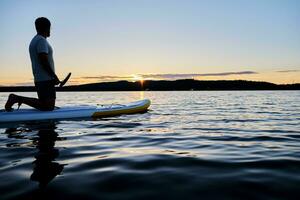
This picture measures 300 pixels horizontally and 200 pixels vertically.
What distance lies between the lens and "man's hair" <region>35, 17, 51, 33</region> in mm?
7602

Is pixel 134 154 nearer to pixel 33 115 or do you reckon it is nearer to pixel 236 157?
pixel 236 157

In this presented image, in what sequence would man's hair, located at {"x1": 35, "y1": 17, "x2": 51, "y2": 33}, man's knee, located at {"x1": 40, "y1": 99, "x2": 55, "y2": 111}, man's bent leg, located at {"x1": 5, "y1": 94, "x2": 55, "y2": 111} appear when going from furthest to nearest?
man's knee, located at {"x1": 40, "y1": 99, "x2": 55, "y2": 111} → man's bent leg, located at {"x1": 5, "y1": 94, "x2": 55, "y2": 111} → man's hair, located at {"x1": 35, "y1": 17, "x2": 51, "y2": 33}

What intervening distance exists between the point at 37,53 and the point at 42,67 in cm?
40

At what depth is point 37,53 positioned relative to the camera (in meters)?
7.81

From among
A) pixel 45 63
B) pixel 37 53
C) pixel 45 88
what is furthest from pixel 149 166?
pixel 37 53

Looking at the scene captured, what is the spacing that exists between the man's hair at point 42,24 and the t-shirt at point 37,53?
7.5 inches

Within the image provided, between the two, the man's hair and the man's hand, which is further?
the man's hand

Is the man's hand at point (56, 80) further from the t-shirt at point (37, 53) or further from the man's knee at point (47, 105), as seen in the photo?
the man's knee at point (47, 105)

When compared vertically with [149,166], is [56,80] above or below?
above

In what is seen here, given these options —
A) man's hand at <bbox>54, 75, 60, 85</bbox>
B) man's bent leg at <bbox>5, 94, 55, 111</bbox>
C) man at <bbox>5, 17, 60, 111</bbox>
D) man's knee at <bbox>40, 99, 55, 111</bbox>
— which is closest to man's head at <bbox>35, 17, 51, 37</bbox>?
man at <bbox>5, 17, 60, 111</bbox>

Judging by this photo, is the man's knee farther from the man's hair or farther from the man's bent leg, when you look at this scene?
the man's hair

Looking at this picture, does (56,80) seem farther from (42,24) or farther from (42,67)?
(42,24)

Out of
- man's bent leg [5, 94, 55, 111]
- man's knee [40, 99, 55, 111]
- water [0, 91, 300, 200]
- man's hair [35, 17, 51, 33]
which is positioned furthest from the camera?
man's knee [40, 99, 55, 111]

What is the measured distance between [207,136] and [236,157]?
2.08 m
